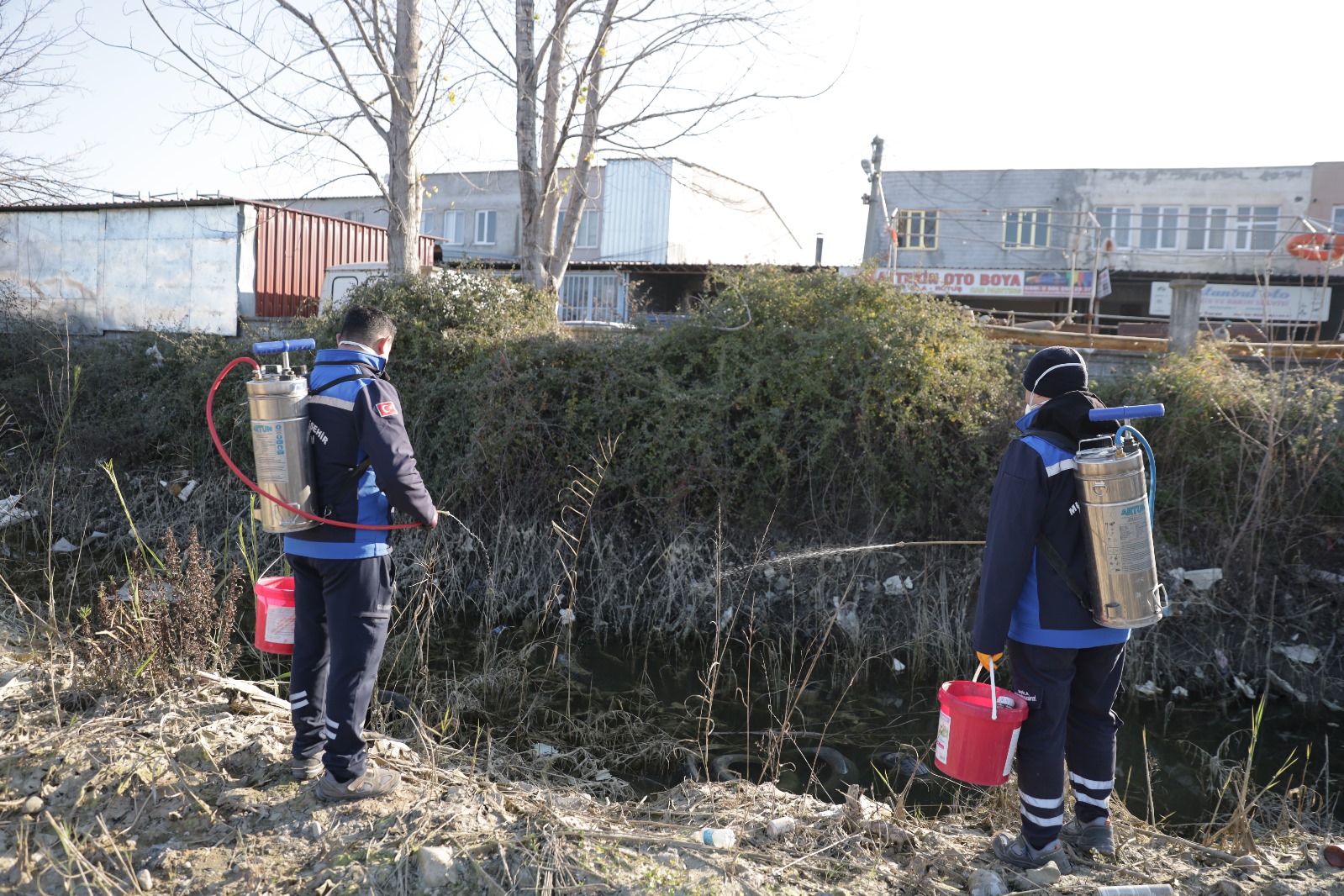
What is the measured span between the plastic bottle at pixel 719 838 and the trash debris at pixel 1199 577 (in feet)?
18.6

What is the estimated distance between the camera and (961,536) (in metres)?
8.03

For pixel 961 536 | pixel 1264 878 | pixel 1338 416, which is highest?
pixel 1338 416

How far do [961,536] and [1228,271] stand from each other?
2463 cm

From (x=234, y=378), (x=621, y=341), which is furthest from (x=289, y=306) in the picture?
(x=621, y=341)

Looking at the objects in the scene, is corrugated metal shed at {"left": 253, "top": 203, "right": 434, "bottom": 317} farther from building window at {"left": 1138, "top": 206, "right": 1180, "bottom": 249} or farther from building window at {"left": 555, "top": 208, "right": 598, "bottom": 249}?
building window at {"left": 1138, "top": 206, "right": 1180, "bottom": 249}

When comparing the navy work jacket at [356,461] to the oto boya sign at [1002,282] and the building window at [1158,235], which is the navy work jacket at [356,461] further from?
the building window at [1158,235]

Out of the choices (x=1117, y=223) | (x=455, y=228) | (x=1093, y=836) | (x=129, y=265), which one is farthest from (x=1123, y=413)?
(x=455, y=228)

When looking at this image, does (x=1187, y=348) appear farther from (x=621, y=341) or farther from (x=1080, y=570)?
(x=1080, y=570)

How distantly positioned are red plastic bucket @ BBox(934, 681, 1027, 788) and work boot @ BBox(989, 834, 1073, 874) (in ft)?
1.08

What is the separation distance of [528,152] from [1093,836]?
1012 cm

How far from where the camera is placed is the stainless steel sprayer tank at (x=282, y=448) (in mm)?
3432

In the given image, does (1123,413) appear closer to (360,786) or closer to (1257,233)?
(360,786)

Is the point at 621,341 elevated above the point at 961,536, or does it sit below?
above

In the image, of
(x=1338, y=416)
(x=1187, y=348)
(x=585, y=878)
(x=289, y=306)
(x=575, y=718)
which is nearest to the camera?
(x=585, y=878)
